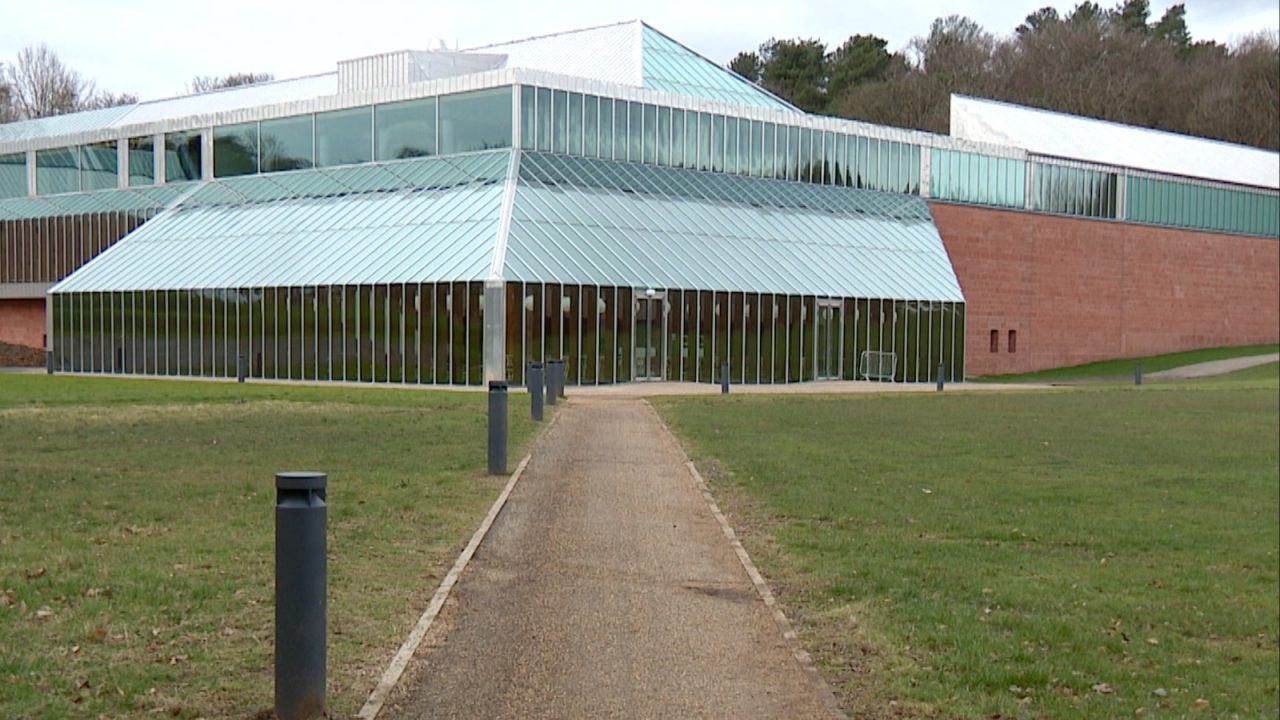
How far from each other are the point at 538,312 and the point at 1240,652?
31.7 m

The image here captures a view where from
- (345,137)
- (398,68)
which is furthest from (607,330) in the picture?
(398,68)

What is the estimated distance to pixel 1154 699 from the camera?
8.74 meters

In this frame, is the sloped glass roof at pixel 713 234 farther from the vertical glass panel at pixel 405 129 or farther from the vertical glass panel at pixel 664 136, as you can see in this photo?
the vertical glass panel at pixel 405 129

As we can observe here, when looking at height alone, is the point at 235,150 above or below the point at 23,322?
above

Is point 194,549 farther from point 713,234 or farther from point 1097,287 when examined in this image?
point 1097,287

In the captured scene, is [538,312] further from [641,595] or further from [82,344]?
[641,595]

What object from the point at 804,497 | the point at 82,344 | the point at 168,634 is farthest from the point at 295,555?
the point at 82,344

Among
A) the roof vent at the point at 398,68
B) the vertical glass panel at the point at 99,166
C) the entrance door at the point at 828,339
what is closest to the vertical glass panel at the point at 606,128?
the entrance door at the point at 828,339

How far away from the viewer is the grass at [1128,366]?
2298 inches

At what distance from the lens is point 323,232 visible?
154 feet

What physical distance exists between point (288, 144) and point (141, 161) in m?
10.6

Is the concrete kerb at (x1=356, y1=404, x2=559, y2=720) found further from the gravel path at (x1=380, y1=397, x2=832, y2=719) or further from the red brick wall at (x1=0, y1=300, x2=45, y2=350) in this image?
the red brick wall at (x1=0, y1=300, x2=45, y2=350)

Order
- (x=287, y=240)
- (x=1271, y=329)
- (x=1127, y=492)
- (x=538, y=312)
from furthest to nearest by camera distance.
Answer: (x=1271, y=329)
(x=287, y=240)
(x=538, y=312)
(x=1127, y=492)

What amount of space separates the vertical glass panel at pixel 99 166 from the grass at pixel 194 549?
4102cm
